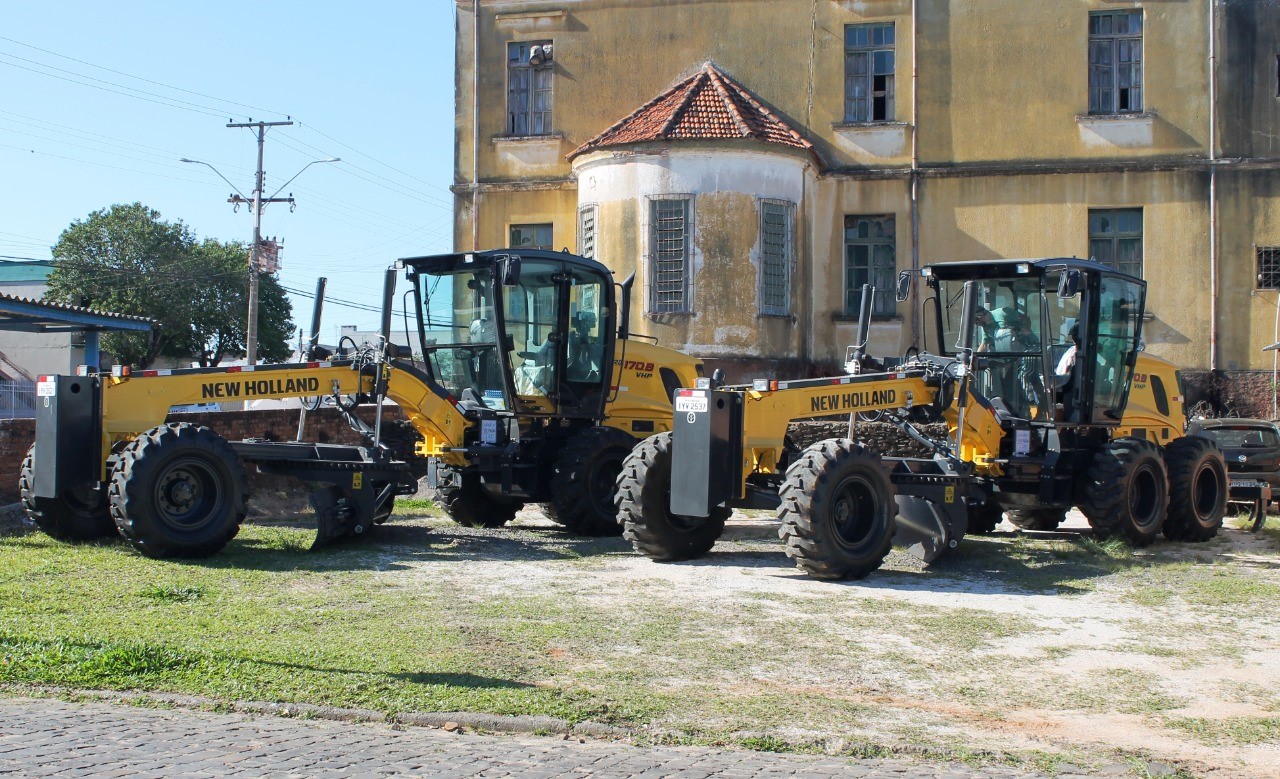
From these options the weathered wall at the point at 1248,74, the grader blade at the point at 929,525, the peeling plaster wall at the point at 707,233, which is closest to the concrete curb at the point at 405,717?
the grader blade at the point at 929,525

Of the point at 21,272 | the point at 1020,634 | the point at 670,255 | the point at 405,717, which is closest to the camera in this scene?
the point at 405,717

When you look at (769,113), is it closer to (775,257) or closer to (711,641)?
(775,257)

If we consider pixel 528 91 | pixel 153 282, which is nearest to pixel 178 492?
pixel 528 91

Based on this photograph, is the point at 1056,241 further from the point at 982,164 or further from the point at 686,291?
the point at 686,291

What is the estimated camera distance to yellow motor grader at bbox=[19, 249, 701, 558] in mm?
13078

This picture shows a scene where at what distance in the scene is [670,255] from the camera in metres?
26.0

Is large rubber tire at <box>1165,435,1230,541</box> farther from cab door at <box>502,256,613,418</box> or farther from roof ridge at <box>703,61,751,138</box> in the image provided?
roof ridge at <box>703,61,751,138</box>

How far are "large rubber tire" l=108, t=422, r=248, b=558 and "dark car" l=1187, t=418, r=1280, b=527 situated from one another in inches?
520

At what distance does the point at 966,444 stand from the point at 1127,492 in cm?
183

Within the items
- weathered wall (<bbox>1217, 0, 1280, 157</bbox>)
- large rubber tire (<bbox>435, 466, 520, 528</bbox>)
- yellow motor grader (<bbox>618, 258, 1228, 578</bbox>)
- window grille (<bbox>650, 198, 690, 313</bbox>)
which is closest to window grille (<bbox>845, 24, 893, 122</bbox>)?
window grille (<bbox>650, 198, 690, 313</bbox>)

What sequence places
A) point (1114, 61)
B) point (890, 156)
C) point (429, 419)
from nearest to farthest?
1. point (429, 419)
2. point (1114, 61)
3. point (890, 156)

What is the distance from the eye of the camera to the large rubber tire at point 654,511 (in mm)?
13430

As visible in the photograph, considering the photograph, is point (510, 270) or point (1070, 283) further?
point (510, 270)

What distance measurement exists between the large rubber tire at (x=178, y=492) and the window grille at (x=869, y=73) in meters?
17.8
